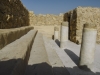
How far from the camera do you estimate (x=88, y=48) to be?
4.76 m

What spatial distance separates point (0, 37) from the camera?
9.41 ft

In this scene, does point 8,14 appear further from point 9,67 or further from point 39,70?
point 9,67

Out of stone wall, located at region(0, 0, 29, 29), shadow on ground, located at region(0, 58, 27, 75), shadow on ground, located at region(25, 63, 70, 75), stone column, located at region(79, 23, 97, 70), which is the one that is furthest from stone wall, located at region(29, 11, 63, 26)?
shadow on ground, located at region(0, 58, 27, 75)

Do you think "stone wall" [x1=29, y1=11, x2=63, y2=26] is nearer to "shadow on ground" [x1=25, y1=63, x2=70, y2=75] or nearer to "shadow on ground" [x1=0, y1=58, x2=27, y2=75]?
"shadow on ground" [x1=25, y1=63, x2=70, y2=75]

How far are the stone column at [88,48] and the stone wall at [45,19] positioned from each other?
16988mm

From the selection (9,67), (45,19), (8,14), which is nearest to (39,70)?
(9,67)

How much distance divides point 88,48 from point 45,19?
687 inches

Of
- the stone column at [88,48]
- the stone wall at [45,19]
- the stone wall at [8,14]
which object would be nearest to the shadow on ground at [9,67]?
the stone wall at [8,14]

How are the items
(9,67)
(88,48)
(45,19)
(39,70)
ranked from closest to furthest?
(9,67) < (39,70) < (88,48) < (45,19)

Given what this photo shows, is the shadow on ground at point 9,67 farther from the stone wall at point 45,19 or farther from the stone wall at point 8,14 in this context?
the stone wall at point 45,19

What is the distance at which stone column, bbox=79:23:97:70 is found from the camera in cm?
474

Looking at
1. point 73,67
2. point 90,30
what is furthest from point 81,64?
point 90,30

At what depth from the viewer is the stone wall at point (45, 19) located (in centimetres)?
2145

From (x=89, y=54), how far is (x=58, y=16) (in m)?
17.5
